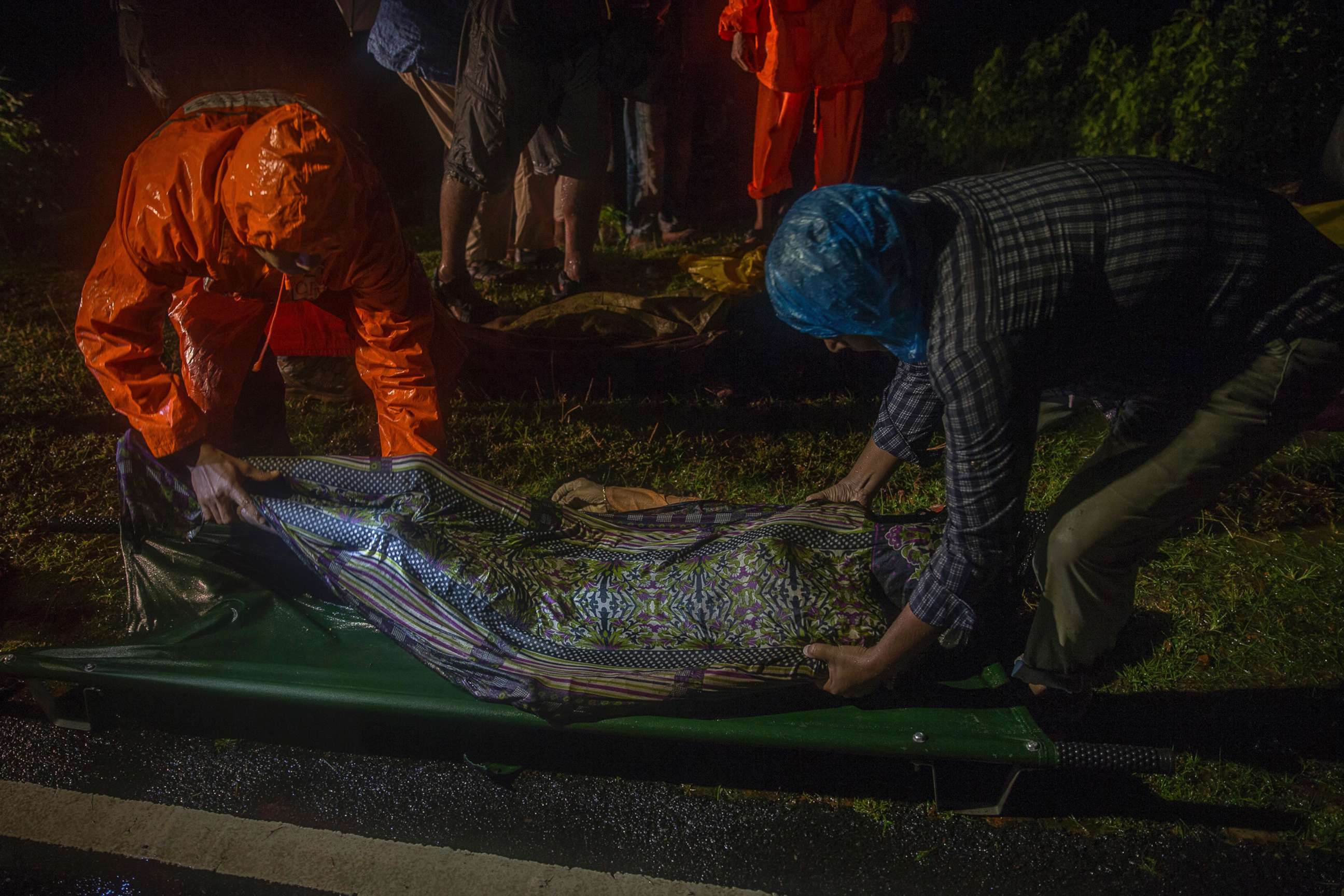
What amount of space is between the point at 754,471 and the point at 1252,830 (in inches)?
76.7

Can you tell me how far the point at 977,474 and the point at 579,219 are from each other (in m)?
3.54

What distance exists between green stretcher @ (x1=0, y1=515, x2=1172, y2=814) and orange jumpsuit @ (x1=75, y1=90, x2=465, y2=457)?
1.57 ft

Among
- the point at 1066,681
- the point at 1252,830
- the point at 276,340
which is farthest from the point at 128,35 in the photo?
the point at 1252,830

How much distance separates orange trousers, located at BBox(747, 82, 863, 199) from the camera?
15.7 ft

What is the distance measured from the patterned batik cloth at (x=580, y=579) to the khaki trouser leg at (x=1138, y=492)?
34cm

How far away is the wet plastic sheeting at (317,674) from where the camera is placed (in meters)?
1.94

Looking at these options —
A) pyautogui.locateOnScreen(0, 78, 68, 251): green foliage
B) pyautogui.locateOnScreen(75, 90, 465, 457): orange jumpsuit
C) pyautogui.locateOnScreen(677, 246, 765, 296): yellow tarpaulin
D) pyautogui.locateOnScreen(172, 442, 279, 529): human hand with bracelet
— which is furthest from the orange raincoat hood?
pyautogui.locateOnScreen(0, 78, 68, 251): green foliage

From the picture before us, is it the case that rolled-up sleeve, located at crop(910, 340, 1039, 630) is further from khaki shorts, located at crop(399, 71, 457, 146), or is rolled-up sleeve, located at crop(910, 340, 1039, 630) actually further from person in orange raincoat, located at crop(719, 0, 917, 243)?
khaki shorts, located at crop(399, 71, 457, 146)

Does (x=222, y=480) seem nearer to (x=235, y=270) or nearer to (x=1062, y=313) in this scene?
(x=235, y=270)

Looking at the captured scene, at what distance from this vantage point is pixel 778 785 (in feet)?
7.29

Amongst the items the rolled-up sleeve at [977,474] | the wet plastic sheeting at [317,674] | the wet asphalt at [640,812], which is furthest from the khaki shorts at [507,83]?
the rolled-up sleeve at [977,474]

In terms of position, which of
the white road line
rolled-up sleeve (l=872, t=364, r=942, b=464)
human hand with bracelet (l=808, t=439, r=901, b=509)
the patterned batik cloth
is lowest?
the white road line

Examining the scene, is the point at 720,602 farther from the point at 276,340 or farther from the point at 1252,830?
the point at 276,340

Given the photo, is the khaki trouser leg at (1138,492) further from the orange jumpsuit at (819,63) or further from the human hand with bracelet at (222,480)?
the orange jumpsuit at (819,63)
